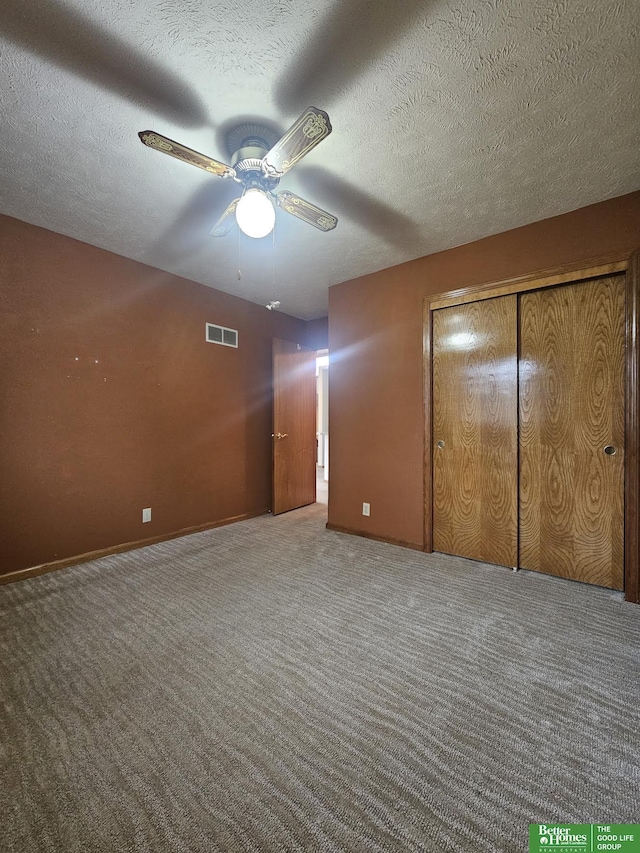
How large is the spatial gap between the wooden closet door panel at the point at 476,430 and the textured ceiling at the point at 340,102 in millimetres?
771

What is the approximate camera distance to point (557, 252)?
244cm

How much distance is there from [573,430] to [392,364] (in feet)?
4.98

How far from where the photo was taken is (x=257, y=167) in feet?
5.41

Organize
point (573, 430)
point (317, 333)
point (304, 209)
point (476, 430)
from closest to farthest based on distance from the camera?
point (304, 209) → point (573, 430) → point (476, 430) → point (317, 333)

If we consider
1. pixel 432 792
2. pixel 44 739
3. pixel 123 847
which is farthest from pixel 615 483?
pixel 44 739

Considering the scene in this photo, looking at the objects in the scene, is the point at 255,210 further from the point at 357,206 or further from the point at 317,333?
the point at 317,333

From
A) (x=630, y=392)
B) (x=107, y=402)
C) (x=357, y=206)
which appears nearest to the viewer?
(x=630, y=392)

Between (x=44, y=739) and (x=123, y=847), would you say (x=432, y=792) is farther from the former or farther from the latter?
(x=44, y=739)

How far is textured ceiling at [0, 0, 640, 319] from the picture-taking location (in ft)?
4.03

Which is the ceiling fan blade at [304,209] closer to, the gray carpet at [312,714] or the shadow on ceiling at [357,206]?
the shadow on ceiling at [357,206]

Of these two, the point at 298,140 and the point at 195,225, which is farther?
the point at 195,225

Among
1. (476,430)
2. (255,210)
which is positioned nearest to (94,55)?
(255,210)

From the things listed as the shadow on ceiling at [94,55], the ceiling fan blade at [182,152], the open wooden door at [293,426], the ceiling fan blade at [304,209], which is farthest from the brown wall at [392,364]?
the shadow on ceiling at [94,55]

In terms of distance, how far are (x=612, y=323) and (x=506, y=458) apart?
114 cm
